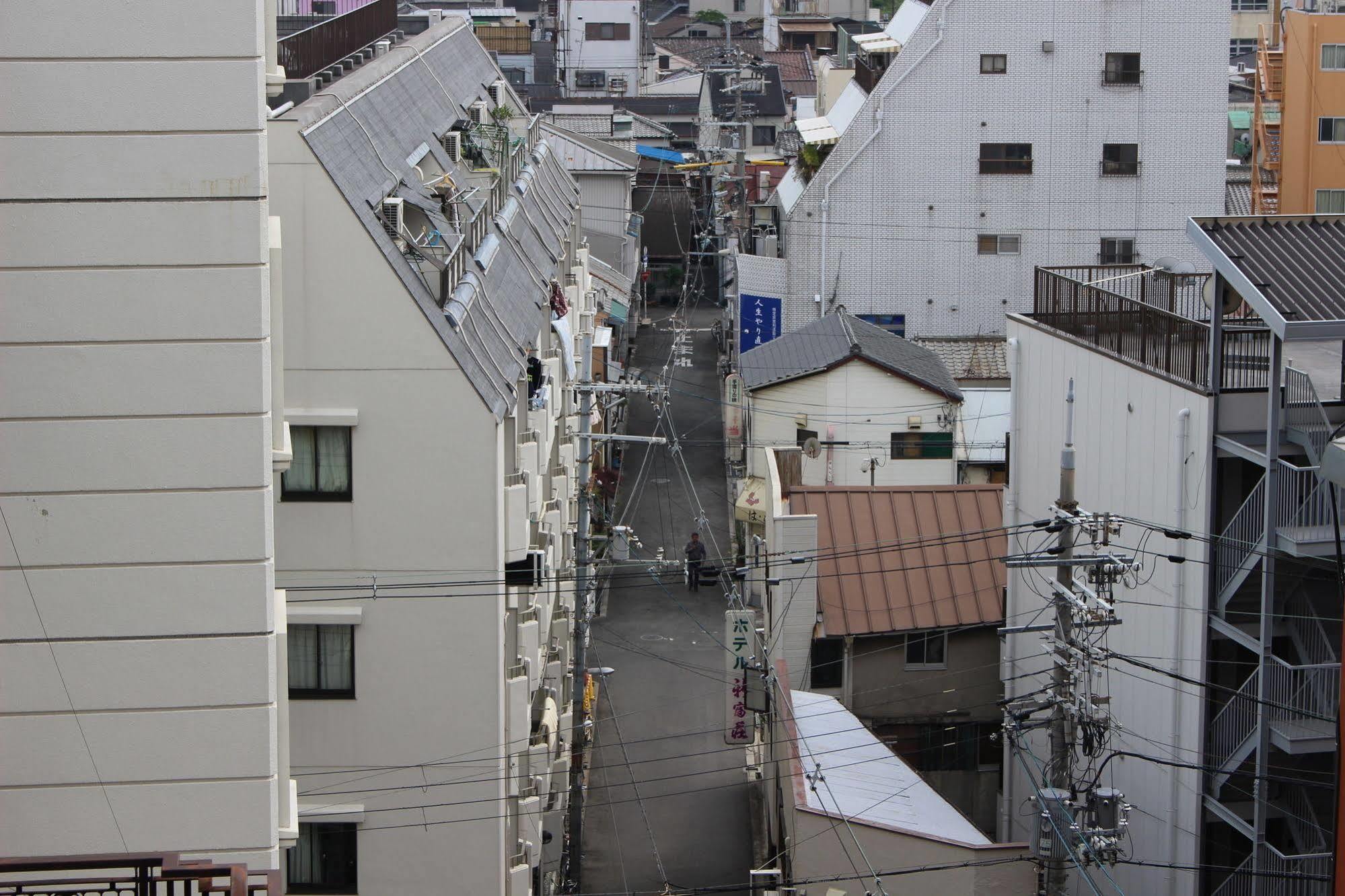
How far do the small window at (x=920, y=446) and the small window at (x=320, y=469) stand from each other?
2085 cm

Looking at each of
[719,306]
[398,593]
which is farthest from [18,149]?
[719,306]

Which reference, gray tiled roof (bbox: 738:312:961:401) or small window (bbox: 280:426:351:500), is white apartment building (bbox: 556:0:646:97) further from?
small window (bbox: 280:426:351:500)

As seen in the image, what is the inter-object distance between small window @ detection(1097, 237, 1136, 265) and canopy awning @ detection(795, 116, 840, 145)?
757 centimetres

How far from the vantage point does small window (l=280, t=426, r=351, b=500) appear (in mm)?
16141

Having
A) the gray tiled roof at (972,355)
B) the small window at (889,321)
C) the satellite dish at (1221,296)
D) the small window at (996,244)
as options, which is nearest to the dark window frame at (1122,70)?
the small window at (996,244)

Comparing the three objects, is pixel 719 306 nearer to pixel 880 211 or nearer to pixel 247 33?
pixel 880 211

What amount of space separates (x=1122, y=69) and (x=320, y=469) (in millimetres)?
31169

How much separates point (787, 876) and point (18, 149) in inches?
551

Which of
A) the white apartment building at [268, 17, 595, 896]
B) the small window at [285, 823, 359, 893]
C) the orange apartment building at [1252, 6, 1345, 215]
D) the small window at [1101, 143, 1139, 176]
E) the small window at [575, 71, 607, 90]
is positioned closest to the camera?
the white apartment building at [268, 17, 595, 896]

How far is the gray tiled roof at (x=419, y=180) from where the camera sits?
15.9 m

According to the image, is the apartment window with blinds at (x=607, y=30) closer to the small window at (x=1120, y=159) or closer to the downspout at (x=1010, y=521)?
the small window at (x=1120, y=159)

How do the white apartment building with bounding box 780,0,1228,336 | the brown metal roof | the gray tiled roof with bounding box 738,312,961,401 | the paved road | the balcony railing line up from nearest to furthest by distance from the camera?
the balcony railing, the brown metal roof, the paved road, the gray tiled roof with bounding box 738,312,961,401, the white apartment building with bounding box 780,0,1228,336

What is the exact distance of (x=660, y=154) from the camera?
64.1 m

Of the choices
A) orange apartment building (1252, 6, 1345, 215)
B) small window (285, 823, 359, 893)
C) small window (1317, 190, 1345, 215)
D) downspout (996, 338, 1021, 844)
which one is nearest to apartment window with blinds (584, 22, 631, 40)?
orange apartment building (1252, 6, 1345, 215)
